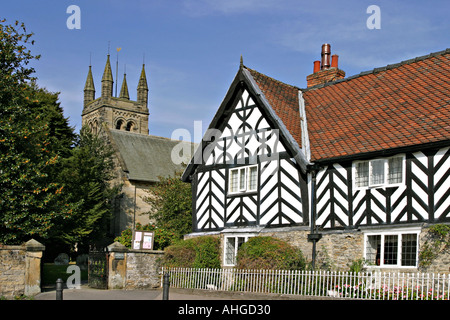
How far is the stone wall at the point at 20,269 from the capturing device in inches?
731

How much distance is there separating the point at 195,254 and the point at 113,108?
54.9 m

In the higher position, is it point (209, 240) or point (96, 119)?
point (96, 119)

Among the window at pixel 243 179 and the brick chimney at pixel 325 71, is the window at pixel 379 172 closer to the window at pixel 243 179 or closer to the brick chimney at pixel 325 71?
the window at pixel 243 179

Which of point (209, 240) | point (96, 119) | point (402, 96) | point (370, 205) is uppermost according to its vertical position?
point (96, 119)

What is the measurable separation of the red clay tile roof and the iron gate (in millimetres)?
8551

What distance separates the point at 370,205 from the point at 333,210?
4.78 feet

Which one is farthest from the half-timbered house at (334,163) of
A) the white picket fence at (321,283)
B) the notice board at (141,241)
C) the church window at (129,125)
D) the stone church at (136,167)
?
the church window at (129,125)

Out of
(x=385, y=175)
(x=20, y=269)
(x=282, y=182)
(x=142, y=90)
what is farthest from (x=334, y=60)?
(x=142, y=90)

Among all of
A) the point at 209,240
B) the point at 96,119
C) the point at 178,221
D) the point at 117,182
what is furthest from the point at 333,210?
the point at 96,119

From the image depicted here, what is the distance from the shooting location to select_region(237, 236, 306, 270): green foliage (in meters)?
18.4

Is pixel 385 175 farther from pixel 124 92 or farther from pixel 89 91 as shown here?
pixel 124 92

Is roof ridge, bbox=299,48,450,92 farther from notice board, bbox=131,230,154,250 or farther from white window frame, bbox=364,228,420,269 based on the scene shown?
notice board, bbox=131,230,154,250

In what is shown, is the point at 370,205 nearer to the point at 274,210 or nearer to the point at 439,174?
the point at 439,174

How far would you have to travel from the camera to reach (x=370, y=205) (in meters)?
17.8
